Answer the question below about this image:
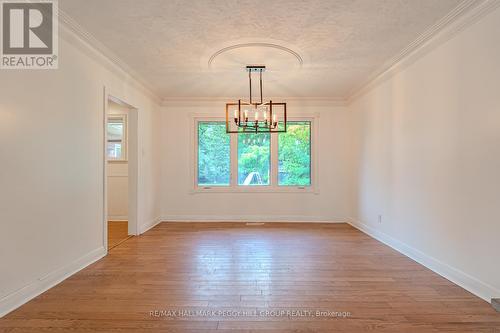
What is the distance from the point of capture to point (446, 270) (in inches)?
122

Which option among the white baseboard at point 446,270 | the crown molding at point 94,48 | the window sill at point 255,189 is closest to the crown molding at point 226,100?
the crown molding at point 94,48

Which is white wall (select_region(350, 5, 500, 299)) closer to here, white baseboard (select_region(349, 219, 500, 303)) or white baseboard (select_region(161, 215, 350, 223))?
white baseboard (select_region(349, 219, 500, 303))

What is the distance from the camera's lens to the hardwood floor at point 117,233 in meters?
4.58

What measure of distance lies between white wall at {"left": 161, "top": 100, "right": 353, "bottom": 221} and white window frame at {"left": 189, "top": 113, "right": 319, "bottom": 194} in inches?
2.8

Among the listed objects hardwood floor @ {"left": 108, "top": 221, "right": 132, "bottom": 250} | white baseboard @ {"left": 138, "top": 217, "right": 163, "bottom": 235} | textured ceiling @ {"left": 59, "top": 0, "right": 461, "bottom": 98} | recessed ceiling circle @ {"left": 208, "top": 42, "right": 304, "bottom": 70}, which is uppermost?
textured ceiling @ {"left": 59, "top": 0, "right": 461, "bottom": 98}


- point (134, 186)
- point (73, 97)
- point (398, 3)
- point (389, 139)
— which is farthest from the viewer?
point (134, 186)

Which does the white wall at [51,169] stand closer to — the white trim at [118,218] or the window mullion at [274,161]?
the white trim at [118,218]

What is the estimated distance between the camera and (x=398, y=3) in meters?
2.68

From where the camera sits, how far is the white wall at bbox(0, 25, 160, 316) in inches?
95.2

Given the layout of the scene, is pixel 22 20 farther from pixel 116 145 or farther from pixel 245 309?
pixel 116 145

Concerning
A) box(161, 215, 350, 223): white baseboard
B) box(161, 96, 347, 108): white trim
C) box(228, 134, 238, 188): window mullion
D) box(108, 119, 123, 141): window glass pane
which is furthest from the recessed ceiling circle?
box(161, 215, 350, 223): white baseboard

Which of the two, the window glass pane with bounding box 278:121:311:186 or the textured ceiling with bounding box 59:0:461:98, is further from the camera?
the window glass pane with bounding box 278:121:311:186

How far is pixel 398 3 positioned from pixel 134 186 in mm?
4557

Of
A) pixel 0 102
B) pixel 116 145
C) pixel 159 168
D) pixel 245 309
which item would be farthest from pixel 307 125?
pixel 0 102
